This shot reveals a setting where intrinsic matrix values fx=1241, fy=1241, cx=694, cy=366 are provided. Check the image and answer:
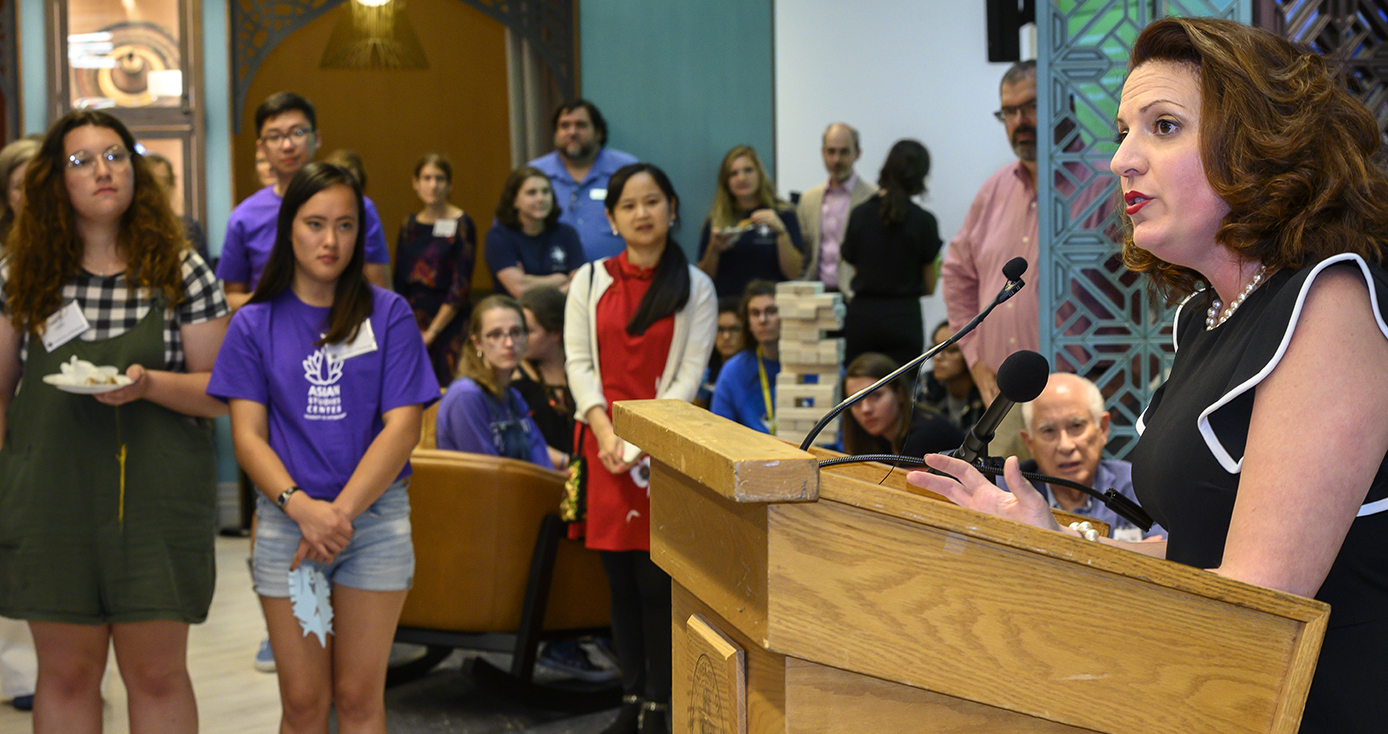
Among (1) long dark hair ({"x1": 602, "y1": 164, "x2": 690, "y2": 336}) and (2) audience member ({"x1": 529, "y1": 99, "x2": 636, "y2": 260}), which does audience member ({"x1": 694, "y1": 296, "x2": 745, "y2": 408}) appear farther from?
(1) long dark hair ({"x1": 602, "y1": 164, "x2": 690, "y2": 336})

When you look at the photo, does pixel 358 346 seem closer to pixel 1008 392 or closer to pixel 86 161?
pixel 86 161

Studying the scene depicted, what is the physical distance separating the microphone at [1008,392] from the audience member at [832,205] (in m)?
4.32

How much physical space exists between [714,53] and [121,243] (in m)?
4.02

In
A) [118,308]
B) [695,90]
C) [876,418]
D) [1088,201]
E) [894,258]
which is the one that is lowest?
[876,418]

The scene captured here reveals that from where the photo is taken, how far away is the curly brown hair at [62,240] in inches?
97.3

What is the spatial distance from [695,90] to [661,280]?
10.2 ft

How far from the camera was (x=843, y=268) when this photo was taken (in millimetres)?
5422

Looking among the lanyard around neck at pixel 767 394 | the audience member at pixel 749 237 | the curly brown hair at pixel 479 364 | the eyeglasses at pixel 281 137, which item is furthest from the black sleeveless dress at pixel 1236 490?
Answer: the audience member at pixel 749 237

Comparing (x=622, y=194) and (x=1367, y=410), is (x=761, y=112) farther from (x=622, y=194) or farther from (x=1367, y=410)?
(x=1367, y=410)

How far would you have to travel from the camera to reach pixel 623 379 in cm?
324

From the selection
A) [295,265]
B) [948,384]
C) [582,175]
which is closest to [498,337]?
[295,265]

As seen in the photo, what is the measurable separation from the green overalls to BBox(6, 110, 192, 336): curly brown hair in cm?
9

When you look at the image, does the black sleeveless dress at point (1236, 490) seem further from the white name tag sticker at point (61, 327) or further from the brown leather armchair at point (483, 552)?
the brown leather armchair at point (483, 552)

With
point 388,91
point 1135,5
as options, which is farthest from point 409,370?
point 388,91
